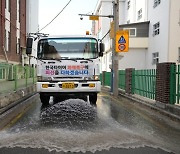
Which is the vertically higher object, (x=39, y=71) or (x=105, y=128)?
(x=39, y=71)

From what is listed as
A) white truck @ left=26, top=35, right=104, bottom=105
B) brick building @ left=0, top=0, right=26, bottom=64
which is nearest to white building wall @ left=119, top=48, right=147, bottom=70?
brick building @ left=0, top=0, right=26, bottom=64

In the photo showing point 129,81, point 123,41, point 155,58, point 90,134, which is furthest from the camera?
point 155,58

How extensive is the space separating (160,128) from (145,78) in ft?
19.7

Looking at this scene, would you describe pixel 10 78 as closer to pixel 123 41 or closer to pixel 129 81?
pixel 129 81

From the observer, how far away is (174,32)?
26.0 meters

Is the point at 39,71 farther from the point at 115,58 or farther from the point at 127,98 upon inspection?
the point at 115,58

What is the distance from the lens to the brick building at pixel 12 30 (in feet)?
83.7

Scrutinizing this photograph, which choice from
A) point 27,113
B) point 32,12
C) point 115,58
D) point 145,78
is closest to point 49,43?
point 27,113

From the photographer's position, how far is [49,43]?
12000 millimetres

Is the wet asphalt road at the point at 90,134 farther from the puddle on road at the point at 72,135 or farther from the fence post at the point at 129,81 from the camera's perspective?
the fence post at the point at 129,81

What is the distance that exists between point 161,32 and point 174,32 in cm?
197

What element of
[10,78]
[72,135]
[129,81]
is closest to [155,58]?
[129,81]

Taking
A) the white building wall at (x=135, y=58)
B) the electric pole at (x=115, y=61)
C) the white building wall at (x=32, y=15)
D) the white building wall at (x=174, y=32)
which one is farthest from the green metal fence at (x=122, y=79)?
the white building wall at (x=32, y=15)

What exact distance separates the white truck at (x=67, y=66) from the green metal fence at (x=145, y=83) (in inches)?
90.2
